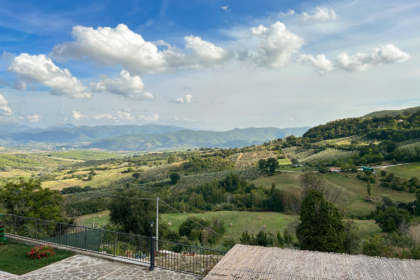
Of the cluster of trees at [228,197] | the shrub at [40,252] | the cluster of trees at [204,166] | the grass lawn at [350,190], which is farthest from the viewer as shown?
the cluster of trees at [204,166]

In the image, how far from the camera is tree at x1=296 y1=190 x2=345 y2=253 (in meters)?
15.6

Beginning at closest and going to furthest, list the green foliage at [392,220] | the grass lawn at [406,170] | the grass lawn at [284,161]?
the green foliage at [392,220] < the grass lawn at [406,170] < the grass lawn at [284,161]

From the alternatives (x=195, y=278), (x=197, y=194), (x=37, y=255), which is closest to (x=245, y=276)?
(x=195, y=278)

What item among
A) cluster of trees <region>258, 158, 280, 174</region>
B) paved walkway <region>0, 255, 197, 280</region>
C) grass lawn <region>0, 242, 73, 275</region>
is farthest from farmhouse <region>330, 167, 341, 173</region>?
grass lawn <region>0, 242, 73, 275</region>

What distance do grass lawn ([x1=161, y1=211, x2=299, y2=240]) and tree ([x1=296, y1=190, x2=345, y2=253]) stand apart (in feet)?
53.9

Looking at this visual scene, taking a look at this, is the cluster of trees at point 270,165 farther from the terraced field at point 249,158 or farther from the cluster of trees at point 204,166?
the cluster of trees at point 204,166

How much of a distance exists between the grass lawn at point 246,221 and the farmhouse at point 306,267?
24030mm

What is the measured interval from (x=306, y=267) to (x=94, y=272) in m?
7.79

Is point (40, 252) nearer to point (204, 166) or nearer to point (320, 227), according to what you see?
point (320, 227)

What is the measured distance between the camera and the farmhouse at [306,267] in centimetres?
730

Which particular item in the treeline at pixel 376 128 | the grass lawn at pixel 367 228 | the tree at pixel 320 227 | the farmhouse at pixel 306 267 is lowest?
the grass lawn at pixel 367 228

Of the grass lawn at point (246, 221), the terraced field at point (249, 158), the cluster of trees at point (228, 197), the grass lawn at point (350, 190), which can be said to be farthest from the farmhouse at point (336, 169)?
the terraced field at point (249, 158)

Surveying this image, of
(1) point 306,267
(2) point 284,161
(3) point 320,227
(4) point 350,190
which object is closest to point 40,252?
(1) point 306,267

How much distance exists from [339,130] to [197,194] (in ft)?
255
